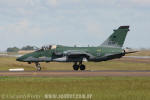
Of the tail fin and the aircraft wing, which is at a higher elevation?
the tail fin

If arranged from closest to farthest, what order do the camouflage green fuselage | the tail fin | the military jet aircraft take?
the camouflage green fuselage < the military jet aircraft < the tail fin

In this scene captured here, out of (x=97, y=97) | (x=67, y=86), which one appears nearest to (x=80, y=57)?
(x=67, y=86)

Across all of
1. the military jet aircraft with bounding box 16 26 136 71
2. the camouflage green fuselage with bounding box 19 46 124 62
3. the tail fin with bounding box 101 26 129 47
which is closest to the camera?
the camouflage green fuselage with bounding box 19 46 124 62

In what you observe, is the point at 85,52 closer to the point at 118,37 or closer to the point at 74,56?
the point at 74,56

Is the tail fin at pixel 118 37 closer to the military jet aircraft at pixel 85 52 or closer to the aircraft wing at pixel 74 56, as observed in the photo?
the military jet aircraft at pixel 85 52

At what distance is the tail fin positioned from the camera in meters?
45.0

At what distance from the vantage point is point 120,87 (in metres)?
24.7

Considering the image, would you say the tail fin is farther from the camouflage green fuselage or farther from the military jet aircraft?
the camouflage green fuselage

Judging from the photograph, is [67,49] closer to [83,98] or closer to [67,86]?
[67,86]

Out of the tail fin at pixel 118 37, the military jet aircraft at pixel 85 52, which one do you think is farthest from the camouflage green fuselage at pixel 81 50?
the tail fin at pixel 118 37

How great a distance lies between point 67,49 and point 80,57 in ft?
6.26

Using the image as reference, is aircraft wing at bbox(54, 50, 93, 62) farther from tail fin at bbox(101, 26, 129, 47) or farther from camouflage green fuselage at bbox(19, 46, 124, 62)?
tail fin at bbox(101, 26, 129, 47)

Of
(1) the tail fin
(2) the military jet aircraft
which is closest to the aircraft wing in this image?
(2) the military jet aircraft

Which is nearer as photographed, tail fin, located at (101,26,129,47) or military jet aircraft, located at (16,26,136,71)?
military jet aircraft, located at (16,26,136,71)
